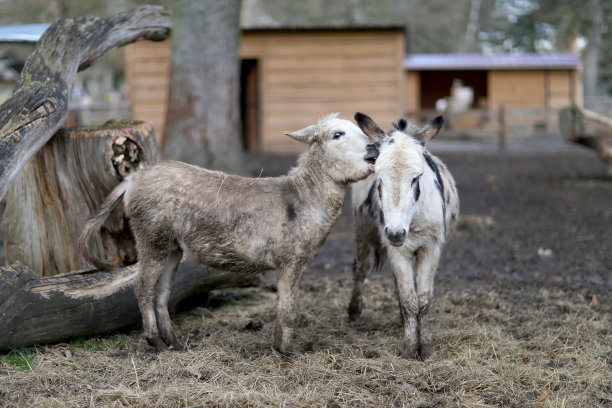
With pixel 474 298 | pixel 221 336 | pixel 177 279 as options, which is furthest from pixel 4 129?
pixel 474 298

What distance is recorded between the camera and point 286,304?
426 centimetres

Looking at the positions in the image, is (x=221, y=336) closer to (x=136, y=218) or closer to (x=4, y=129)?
(x=136, y=218)

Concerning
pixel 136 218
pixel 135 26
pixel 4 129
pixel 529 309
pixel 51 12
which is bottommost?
pixel 529 309

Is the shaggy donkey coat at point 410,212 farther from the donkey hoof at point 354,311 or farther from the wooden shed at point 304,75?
the wooden shed at point 304,75

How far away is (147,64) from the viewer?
18531 mm

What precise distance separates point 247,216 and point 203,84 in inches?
297

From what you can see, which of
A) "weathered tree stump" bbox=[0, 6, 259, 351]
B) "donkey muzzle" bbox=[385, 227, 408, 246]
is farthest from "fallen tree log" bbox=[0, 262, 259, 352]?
"donkey muzzle" bbox=[385, 227, 408, 246]

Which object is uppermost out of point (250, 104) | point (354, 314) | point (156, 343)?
point (250, 104)

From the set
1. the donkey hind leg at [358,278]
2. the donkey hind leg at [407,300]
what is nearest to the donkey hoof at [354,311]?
the donkey hind leg at [358,278]

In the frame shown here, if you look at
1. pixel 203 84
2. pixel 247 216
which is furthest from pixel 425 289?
pixel 203 84

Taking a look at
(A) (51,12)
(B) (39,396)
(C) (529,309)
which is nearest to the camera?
(B) (39,396)

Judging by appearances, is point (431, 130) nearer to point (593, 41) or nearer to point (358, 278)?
point (358, 278)

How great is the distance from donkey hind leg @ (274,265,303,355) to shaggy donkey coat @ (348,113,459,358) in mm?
703

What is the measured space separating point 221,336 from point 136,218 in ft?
3.83
